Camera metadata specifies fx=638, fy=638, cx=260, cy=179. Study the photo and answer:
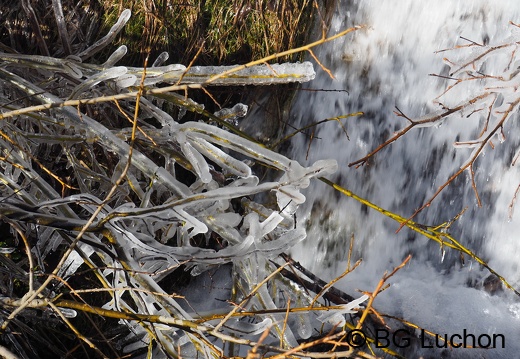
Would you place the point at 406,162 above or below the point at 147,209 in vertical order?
below

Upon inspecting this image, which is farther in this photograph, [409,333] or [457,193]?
[457,193]

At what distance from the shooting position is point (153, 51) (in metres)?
3.88

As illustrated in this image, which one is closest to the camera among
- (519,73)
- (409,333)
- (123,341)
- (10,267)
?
(519,73)

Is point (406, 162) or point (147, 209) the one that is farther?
point (406, 162)

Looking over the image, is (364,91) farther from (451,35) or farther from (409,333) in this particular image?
(409,333)

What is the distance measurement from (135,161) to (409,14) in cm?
235

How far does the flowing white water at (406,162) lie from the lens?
392 cm

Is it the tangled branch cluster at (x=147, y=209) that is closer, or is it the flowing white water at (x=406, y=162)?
the tangled branch cluster at (x=147, y=209)

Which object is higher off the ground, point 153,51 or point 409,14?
point 409,14

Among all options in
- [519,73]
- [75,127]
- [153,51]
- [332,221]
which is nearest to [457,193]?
[332,221]

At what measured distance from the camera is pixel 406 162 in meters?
4.14

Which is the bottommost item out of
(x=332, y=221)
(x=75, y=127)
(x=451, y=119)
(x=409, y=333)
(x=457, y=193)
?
(x=409, y=333)

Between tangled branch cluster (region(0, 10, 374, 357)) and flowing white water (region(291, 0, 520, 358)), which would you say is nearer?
tangled branch cluster (region(0, 10, 374, 357))

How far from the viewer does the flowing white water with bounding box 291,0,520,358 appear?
392 cm
